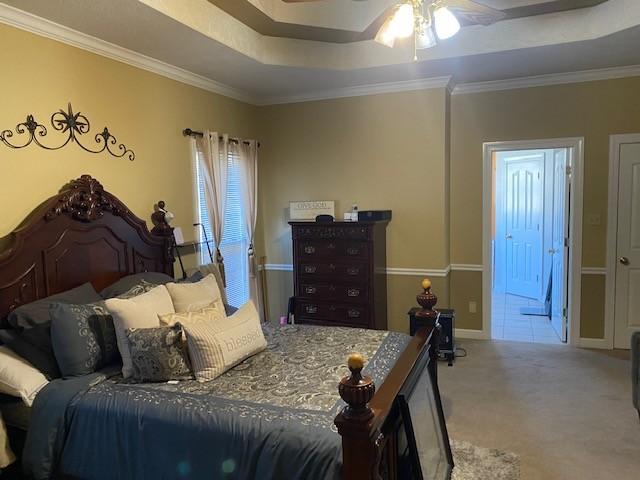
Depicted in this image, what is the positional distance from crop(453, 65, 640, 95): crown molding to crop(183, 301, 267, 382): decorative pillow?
11.1 feet

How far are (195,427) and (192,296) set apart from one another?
112 cm

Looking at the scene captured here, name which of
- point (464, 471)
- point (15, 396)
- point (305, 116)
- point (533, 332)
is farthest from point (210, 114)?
point (533, 332)

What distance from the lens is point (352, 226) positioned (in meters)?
4.36

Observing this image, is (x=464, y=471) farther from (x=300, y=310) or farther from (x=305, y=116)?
(x=305, y=116)

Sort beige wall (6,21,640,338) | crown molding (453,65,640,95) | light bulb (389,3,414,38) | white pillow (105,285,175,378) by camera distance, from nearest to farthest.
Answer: light bulb (389,3,414,38)
white pillow (105,285,175,378)
beige wall (6,21,640,338)
crown molding (453,65,640,95)

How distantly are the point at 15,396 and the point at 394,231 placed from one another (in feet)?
11.4

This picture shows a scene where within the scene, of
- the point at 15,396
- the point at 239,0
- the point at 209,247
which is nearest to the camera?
the point at 15,396

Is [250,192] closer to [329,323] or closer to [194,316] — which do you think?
[329,323]

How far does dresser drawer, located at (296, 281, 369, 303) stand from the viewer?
440 centimetres

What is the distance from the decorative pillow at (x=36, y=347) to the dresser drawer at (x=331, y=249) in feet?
8.18

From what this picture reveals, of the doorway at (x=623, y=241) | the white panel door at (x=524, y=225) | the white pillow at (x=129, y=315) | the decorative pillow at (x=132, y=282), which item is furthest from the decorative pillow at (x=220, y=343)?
the white panel door at (x=524, y=225)

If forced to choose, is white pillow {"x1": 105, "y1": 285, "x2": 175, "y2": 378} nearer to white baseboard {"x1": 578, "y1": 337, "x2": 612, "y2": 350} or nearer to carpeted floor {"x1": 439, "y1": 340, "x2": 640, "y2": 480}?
carpeted floor {"x1": 439, "y1": 340, "x2": 640, "y2": 480}

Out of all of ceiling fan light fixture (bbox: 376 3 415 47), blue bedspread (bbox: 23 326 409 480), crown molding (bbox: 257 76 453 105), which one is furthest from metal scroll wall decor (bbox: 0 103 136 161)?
crown molding (bbox: 257 76 453 105)

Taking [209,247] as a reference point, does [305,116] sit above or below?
above
